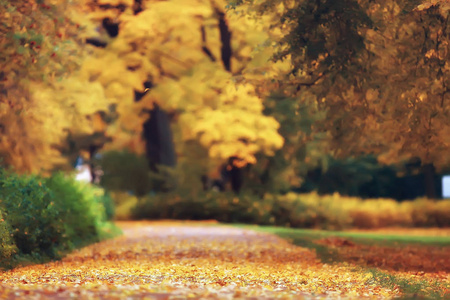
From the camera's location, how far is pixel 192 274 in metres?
10.2

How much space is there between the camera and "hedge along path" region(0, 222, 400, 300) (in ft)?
25.2

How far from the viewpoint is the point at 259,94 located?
13125 mm

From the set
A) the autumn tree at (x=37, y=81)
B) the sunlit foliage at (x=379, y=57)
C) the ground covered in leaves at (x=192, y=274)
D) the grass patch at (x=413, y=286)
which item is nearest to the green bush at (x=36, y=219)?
the ground covered in leaves at (x=192, y=274)

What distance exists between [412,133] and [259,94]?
9.21 feet

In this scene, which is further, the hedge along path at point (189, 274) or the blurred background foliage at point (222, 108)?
the blurred background foliage at point (222, 108)

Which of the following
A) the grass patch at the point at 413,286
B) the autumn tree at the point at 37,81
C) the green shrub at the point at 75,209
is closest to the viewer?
the grass patch at the point at 413,286

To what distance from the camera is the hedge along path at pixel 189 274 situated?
7.67 meters

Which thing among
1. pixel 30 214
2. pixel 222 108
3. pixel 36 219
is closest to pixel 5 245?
pixel 30 214

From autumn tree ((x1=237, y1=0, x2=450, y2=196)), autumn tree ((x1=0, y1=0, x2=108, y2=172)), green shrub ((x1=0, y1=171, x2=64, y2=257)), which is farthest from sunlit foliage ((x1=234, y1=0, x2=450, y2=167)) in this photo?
green shrub ((x1=0, y1=171, x2=64, y2=257))

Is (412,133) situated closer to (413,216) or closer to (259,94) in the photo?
(259,94)

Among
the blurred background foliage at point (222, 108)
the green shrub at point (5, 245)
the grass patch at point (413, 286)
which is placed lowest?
the grass patch at point (413, 286)

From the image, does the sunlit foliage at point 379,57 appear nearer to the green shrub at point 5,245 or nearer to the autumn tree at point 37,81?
the autumn tree at point 37,81

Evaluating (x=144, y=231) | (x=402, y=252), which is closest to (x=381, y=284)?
(x=402, y=252)

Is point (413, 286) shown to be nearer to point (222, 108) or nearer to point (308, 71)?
point (308, 71)
